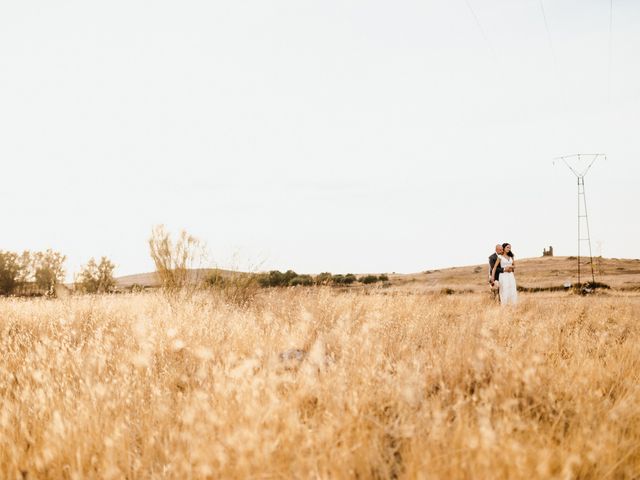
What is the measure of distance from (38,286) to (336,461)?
38742 millimetres

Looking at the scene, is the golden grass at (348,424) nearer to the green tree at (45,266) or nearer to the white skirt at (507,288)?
the white skirt at (507,288)

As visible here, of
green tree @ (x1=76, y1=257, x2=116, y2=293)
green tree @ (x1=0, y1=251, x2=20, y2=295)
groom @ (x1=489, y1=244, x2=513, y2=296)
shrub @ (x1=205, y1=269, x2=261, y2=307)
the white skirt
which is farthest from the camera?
green tree @ (x1=0, y1=251, x2=20, y2=295)

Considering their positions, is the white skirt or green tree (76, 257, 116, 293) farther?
green tree (76, 257, 116, 293)

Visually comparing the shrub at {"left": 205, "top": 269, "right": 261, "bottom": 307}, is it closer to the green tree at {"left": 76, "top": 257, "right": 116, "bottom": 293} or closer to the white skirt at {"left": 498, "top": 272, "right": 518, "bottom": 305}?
the white skirt at {"left": 498, "top": 272, "right": 518, "bottom": 305}

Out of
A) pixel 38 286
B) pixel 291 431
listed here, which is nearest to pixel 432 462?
pixel 291 431

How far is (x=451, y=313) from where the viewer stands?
9719 millimetres

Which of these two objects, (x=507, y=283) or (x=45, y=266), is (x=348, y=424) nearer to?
(x=507, y=283)

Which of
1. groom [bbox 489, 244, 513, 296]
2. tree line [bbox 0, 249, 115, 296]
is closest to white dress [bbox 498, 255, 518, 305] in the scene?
groom [bbox 489, 244, 513, 296]

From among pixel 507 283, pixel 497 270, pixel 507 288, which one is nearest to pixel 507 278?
pixel 507 283

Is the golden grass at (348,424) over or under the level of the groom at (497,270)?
under

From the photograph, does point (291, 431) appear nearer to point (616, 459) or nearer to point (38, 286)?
point (616, 459)

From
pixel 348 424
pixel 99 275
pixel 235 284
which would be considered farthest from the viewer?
pixel 99 275

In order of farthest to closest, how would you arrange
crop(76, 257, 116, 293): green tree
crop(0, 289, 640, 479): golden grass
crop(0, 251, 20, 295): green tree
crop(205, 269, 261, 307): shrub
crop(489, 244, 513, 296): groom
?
crop(0, 251, 20, 295): green tree
crop(76, 257, 116, 293): green tree
crop(489, 244, 513, 296): groom
crop(205, 269, 261, 307): shrub
crop(0, 289, 640, 479): golden grass

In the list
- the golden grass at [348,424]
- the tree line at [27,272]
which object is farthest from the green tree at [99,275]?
the golden grass at [348,424]
